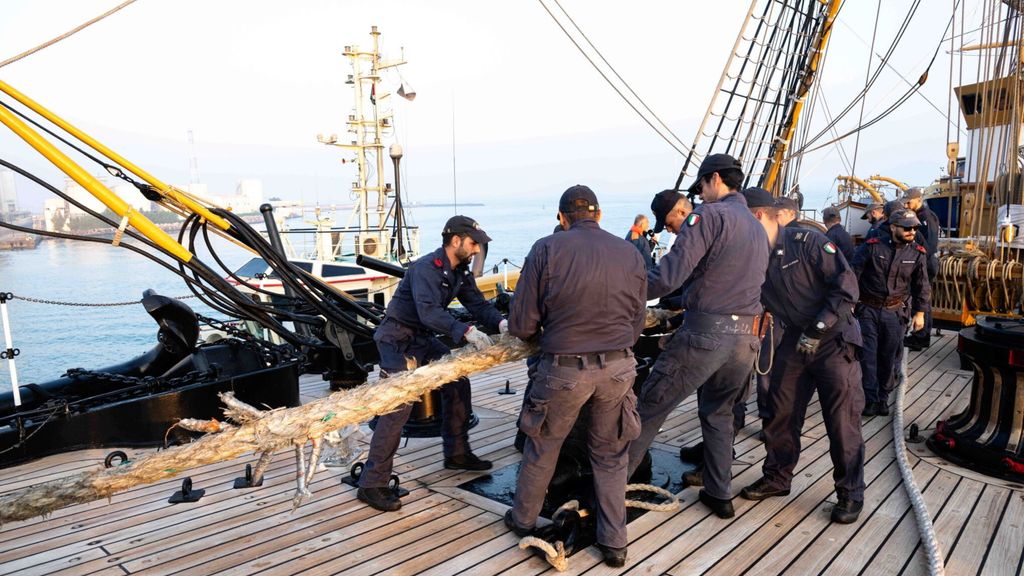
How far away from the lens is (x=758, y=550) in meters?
3.27

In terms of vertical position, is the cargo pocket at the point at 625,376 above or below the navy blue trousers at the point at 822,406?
above

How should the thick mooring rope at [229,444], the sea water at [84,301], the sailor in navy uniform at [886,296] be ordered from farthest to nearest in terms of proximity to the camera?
the sea water at [84,301]
the sailor in navy uniform at [886,296]
the thick mooring rope at [229,444]

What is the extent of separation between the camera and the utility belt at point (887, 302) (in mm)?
5723

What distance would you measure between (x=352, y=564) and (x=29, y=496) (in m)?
1.29

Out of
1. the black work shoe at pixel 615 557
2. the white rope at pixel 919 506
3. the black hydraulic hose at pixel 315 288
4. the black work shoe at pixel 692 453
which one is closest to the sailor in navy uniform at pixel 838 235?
the white rope at pixel 919 506

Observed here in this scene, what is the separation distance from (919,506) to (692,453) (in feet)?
4.16

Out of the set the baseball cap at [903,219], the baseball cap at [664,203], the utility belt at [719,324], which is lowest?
the utility belt at [719,324]

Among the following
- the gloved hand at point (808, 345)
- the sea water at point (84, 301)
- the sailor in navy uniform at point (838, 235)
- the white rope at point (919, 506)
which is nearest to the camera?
the white rope at point (919, 506)

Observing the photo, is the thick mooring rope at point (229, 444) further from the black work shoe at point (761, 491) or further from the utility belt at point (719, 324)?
the black work shoe at point (761, 491)

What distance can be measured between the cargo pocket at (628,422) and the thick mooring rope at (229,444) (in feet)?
3.10

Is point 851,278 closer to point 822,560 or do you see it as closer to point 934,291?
point 822,560

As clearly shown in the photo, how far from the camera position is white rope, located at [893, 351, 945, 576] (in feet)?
9.86

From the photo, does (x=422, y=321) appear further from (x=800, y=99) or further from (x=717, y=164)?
(x=800, y=99)

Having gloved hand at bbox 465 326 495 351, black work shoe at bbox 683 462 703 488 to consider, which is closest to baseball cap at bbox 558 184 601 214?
gloved hand at bbox 465 326 495 351
